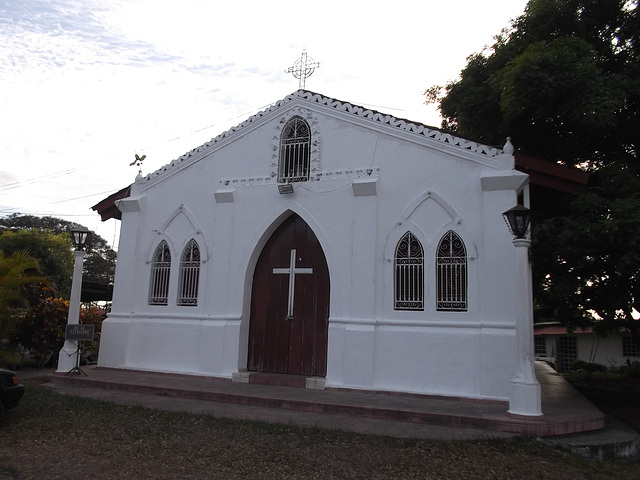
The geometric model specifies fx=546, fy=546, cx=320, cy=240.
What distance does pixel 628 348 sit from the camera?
77.0 ft

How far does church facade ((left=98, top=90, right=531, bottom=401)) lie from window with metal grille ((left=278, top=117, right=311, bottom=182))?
0.03m

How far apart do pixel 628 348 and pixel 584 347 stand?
1.88 meters

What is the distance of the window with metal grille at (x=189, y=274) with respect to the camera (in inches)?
464

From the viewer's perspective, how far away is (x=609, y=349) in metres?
24.0

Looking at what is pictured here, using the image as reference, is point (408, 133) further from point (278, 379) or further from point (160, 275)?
point (160, 275)

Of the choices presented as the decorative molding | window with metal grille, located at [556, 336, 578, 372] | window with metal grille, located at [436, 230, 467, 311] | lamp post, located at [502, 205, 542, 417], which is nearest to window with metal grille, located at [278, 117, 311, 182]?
the decorative molding

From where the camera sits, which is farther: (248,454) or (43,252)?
(43,252)

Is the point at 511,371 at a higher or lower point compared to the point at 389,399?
higher

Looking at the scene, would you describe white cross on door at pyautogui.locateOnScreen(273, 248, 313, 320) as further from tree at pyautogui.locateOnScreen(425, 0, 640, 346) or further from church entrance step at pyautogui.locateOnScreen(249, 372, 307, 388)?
tree at pyautogui.locateOnScreen(425, 0, 640, 346)

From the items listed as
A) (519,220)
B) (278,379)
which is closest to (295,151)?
(278,379)

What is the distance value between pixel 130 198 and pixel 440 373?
311 inches

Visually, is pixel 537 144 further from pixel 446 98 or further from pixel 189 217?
pixel 189 217

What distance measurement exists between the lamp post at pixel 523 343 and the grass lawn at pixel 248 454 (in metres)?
0.72

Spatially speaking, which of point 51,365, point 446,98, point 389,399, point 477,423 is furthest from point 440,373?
point 51,365
